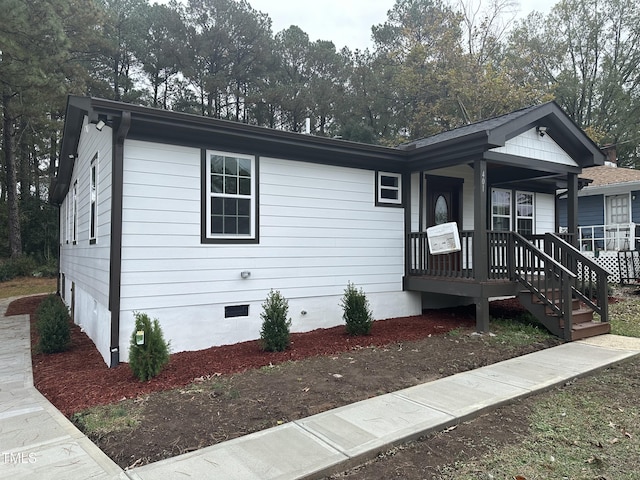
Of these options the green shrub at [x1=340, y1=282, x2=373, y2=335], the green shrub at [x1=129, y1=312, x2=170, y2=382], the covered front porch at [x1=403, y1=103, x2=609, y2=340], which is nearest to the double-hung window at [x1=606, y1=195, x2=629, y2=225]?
the covered front porch at [x1=403, y1=103, x2=609, y2=340]

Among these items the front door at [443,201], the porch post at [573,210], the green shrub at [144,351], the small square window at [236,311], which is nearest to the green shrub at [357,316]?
the small square window at [236,311]

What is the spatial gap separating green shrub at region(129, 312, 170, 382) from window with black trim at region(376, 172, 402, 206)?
15.8 feet

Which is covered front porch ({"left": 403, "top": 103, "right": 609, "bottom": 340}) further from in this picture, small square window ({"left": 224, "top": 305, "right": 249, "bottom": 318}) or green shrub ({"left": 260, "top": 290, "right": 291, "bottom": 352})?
small square window ({"left": 224, "top": 305, "right": 249, "bottom": 318})

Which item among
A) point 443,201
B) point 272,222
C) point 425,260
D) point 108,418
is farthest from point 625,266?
point 108,418

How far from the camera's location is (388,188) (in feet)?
27.1

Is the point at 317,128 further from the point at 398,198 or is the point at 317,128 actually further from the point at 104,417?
the point at 104,417

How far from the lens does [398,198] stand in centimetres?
837

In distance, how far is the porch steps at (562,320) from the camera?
6672 millimetres

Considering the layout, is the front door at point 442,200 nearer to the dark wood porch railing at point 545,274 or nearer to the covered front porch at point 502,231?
the covered front porch at point 502,231

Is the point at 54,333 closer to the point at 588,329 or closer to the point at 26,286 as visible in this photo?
the point at 588,329

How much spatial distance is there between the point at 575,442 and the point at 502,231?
14.8 feet

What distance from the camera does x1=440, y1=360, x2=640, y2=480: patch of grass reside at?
9.28ft

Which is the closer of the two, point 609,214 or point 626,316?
point 626,316

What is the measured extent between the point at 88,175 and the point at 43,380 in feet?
13.2
